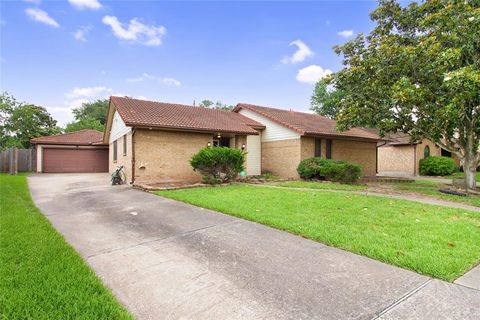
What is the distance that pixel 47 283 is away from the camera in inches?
110

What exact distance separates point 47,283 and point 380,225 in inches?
208

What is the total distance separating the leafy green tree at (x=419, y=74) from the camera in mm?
8445

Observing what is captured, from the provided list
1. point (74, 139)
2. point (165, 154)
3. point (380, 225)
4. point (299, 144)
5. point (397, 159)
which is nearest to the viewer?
point (380, 225)

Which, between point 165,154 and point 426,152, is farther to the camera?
point 426,152

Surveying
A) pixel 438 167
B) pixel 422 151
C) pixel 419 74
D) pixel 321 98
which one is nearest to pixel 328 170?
pixel 419 74

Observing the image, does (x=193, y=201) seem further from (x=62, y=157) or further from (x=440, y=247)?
(x=62, y=157)

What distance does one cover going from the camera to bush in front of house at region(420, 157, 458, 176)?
2098 cm

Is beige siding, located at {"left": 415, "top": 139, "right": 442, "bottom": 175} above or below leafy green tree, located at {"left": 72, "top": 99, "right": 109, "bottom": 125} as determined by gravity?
below

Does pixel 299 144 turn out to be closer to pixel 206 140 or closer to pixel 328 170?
pixel 328 170

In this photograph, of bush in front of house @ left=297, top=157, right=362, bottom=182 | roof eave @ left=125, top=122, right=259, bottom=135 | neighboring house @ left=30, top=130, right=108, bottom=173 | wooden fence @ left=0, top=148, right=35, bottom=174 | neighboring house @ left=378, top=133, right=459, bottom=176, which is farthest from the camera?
neighboring house @ left=378, top=133, right=459, bottom=176

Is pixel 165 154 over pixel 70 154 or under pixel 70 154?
under

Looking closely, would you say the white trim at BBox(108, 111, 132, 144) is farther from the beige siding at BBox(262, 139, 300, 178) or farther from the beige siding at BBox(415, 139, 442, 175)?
the beige siding at BBox(415, 139, 442, 175)

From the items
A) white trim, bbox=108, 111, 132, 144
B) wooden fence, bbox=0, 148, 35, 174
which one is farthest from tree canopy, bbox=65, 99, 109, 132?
white trim, bbox=108, 111, 132, 144

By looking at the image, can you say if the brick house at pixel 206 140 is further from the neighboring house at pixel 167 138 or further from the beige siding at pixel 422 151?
the beige siding at pixel 422 151
